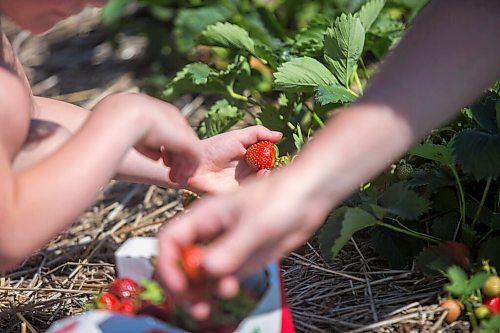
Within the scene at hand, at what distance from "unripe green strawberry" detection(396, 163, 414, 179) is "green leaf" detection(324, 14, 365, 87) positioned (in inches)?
10.3

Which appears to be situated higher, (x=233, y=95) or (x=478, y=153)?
(x=478, y=153)

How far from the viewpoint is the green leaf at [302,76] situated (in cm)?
197

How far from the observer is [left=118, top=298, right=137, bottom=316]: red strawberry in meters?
1.41

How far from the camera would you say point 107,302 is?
1.50 m

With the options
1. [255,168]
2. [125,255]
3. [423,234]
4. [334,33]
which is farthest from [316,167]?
[334,33]

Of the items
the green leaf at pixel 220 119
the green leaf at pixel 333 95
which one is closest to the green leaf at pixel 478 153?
the green leaf at pixel 333 95

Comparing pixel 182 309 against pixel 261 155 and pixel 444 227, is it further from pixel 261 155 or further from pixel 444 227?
pixel 444 227

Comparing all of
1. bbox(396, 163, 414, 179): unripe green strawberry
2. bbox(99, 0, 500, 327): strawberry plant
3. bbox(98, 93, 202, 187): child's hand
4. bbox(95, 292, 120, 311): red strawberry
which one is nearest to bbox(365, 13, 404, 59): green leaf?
bbox(99, 0, 500, 327): strawberry plant

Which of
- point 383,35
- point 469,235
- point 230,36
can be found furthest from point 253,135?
point 383,35

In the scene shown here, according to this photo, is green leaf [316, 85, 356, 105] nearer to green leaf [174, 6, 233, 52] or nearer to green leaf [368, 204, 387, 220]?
green leaf [368, 204, 387, 220]

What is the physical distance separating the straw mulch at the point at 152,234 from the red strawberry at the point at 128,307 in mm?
390

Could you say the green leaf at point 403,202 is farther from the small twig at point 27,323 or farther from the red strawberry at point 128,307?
the small twig at point 27,323

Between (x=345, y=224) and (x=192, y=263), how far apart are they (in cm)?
45

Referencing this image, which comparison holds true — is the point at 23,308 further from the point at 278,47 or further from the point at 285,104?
the point at 278,47
